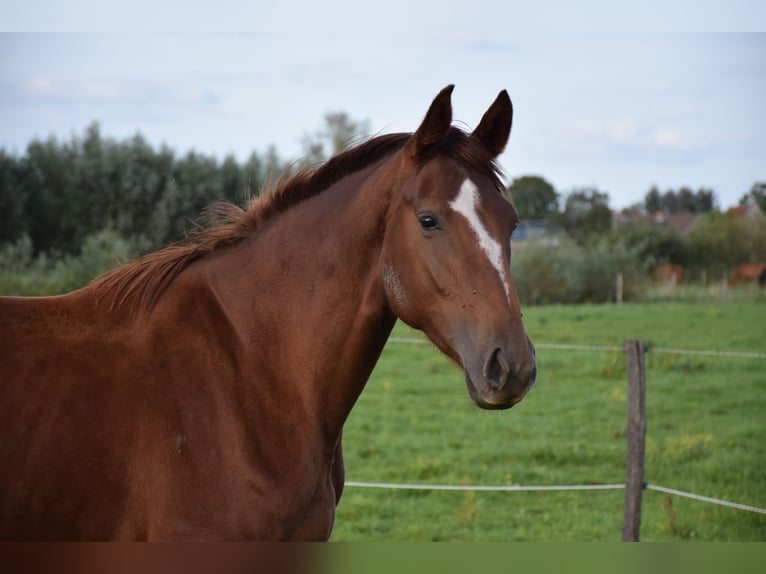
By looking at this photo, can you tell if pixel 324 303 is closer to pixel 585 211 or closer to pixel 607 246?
pixel 607 246

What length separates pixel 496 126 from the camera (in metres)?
2.74

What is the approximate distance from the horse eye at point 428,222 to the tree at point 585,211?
27.4 metres

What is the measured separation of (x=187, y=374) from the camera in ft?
8.38

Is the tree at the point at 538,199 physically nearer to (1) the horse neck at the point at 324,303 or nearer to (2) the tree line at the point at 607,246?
(2) the tree line at the point at 607,246

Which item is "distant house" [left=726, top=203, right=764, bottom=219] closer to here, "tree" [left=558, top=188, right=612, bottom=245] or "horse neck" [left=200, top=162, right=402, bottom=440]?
"tree" [left=558, top=188, right=612, bottom=245]

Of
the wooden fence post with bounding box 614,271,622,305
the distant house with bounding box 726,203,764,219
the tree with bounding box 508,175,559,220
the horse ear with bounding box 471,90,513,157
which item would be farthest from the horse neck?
the distant house with bounding box 726,203,764,219

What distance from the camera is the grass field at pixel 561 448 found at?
6438mm

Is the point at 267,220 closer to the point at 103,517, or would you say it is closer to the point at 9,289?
the point at 103,517

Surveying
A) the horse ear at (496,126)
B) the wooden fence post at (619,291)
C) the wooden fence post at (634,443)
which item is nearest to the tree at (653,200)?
the wooden fence post at (619,291)

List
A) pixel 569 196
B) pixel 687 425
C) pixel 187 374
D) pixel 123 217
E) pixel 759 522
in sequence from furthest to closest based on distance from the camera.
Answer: pixel 569 196 → pixel 123 217 → pixel 687 425 → pixel 759 522 → pixel 187 374

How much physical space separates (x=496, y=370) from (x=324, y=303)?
27.7 inches

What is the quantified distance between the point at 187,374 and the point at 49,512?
0.59 metres

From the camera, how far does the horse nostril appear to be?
2232mm

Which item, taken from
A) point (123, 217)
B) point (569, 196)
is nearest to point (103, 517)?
point (123, 217)
